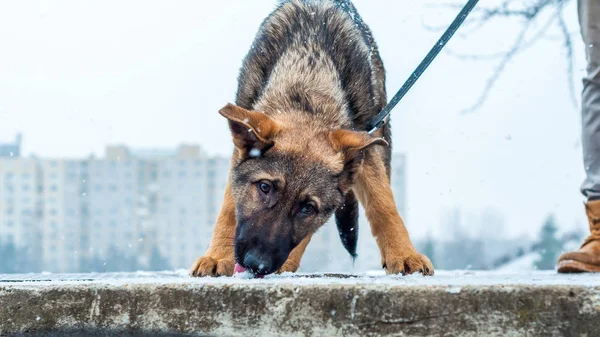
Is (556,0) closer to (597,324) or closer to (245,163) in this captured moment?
(245,163)

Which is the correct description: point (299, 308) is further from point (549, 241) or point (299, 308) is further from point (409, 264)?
point (549, 241)

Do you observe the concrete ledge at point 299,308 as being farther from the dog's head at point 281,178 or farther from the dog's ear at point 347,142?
the dog's ear at point 347,142

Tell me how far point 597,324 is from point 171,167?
98.4 meters

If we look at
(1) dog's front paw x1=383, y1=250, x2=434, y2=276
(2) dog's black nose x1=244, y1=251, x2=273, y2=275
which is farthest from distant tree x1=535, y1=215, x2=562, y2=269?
(2) dog's black nose x1=244, y1=251, x2=273, y2=275

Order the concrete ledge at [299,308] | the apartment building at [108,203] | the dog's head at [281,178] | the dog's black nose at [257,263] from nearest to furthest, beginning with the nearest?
the concrete ledge at [299,308], the dog's black nose at [257,263], the dog's head at [281,178], the apartment building at [108,203]

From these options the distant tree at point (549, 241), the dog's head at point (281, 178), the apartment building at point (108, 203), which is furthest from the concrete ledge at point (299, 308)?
the apartment building at point (108, 203)

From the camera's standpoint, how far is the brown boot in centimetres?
468

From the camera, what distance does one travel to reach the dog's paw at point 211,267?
421cm

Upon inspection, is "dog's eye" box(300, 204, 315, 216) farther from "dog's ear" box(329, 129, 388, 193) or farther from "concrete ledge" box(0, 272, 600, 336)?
"concrete ledge" box(0, 272, 600, 336)

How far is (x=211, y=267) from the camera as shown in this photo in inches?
167

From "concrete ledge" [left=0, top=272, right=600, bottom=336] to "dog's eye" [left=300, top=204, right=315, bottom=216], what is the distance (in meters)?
1.14

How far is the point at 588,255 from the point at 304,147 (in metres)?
1.82

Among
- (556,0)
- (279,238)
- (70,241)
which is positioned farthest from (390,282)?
(70,241)

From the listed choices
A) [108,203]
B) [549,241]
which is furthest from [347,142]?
[108,203]
